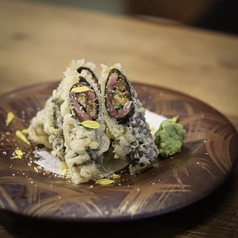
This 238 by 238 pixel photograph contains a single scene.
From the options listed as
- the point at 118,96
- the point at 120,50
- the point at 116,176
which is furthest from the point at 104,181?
the point at 120,50

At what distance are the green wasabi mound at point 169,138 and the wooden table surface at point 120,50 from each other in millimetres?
150

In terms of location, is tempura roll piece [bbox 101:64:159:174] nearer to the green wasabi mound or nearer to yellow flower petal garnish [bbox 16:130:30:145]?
the green wasabi mound

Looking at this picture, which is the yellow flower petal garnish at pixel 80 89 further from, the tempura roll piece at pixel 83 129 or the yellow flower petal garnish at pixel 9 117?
the yellow flower petal garnish at pixel 9 117

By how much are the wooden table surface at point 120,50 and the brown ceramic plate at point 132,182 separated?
0.12m

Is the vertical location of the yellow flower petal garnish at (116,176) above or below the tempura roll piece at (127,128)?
below

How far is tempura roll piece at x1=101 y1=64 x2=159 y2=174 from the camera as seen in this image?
109cm

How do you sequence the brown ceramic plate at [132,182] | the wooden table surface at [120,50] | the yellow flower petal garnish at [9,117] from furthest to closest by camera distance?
the wooden table surface at [120,50] < the yellow flower petal garnish at [9,117] < the brown ceramic plate at [132,182]

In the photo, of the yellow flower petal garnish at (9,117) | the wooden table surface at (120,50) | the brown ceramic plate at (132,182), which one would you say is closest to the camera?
the brown ceramic plate at (132,182)

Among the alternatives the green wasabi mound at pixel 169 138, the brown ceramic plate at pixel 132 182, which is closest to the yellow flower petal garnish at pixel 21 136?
the brown ceramic plate at pixel 132 182

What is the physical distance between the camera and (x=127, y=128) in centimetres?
109

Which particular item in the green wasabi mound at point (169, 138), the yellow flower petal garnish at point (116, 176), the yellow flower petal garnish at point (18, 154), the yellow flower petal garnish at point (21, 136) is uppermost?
the green wasabi mound at point (169, 138)

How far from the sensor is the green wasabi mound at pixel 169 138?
1157mm

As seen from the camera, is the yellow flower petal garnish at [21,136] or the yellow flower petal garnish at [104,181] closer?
the yellow flower petal garnish at [104,181]

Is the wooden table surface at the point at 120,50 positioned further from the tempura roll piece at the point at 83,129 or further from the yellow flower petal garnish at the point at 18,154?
the yellow flower petal garnish at the point at 18,154
